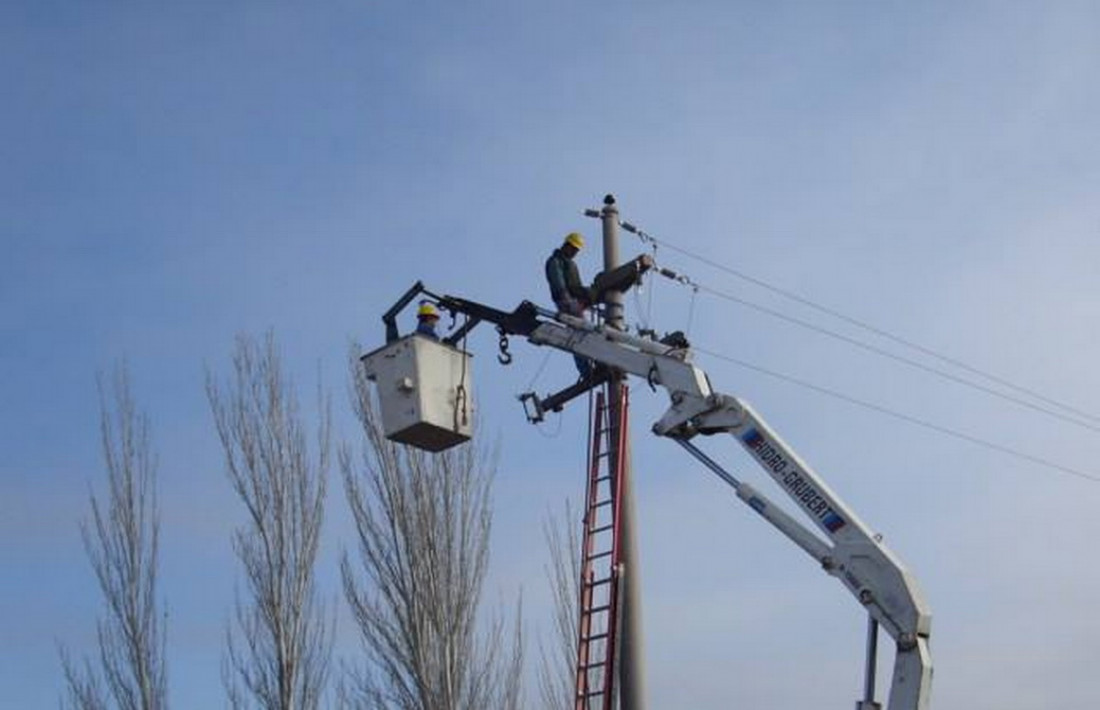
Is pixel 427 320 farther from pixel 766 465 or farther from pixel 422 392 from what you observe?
pixel 766 465

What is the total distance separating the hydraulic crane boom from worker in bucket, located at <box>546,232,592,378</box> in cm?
15

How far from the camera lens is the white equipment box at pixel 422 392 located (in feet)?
32.0

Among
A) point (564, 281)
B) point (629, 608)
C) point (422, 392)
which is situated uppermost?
point (564, 281)

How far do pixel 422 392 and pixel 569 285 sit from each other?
64.0 inches

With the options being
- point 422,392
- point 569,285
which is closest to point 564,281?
point 569,285

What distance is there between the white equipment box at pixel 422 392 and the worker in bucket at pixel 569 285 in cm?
93

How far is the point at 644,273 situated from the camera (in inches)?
416

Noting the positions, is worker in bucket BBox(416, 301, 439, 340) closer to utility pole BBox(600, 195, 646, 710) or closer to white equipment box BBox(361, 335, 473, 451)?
white equipment box BBox(361, 335, 473, 451)

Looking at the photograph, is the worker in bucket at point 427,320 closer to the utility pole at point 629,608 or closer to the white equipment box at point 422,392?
the white equipment box at point 422,392

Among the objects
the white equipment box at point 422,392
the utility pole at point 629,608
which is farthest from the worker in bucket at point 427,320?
the utility pole at point 629,608

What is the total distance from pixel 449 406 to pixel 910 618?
341 centimetres

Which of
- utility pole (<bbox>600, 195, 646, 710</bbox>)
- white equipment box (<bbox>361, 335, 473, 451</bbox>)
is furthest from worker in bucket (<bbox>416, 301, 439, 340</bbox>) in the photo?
utility pole (<bbox>600, 195, 646, 710</bbox>)

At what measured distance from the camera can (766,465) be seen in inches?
366

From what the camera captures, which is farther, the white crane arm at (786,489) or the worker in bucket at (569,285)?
the worker in bucket at (569,285)
